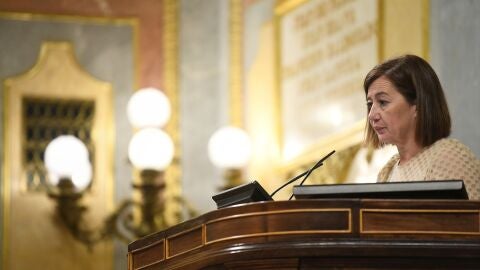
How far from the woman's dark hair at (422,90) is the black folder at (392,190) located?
0.55 metres

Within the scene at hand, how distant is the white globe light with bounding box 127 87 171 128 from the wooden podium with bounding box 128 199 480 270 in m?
5.06

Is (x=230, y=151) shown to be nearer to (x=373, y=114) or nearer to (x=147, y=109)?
(x=147, y=109)

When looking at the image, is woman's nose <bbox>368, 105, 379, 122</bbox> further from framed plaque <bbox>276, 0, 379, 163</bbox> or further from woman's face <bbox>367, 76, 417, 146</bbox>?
framed plaque <bbox>276, 0, 379, 163</bbox>

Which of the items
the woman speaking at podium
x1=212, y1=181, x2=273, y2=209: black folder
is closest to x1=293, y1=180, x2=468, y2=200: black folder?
x1=212, y1=181, x2=273, y2=209: black folder

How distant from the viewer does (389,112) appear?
4559 mm

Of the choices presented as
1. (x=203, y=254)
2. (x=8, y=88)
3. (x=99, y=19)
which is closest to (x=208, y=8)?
(x=99, y=19)

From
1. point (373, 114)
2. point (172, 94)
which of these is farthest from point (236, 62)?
point (373, 114)

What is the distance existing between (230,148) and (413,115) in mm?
4453

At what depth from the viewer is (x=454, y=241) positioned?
154 inches

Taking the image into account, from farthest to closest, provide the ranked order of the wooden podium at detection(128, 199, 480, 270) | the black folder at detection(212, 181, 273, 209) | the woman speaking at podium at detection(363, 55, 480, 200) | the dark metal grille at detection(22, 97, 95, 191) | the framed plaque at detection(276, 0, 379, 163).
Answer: the dark metal grille at detection(22, 97, 95, 191) < the framed plaque at detection(276, 0, 379, 163) < the woman speaking at podium at detection(363, 55, 480, 200) < the black folder at detection(212, 181, 273, 209) < the wooden podium at detection(128, 199, 480, 270)

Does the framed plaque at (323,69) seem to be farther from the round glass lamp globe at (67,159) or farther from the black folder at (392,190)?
the black folder at (392,190)

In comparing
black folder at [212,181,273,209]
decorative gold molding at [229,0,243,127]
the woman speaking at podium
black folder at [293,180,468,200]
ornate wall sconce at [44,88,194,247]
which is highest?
decorative gold molding at [229,0,243,127]

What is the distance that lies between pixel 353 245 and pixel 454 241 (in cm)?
27

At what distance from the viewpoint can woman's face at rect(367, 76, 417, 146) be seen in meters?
4.55
